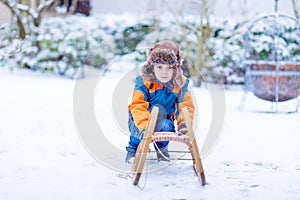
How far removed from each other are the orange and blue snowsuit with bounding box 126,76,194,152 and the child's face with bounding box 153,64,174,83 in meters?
0.05

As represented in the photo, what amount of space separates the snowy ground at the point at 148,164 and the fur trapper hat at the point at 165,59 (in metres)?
0.53

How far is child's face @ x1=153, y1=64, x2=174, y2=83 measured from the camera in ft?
7.63

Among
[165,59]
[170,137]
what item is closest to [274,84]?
[165,59]

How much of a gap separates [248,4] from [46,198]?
731 cm

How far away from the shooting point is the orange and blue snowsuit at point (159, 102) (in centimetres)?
233

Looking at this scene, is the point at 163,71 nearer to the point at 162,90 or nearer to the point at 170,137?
the point at 162,90

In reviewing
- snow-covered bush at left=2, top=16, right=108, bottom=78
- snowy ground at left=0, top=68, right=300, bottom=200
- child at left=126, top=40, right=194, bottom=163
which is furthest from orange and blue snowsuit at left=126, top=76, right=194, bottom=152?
snow-covered bush at left=2, top=16, right=108, bottom=78

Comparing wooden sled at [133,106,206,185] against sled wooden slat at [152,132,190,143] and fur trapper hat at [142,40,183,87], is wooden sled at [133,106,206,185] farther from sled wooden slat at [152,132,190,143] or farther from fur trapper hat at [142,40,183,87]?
fur trapper hat at [142,40,183,87]

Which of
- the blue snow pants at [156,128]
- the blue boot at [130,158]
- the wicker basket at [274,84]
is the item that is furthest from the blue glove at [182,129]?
the wicker basket at [274,84]

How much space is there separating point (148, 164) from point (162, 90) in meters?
0.52

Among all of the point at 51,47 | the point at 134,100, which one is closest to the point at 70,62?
the point at 51,47

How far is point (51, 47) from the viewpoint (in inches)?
291

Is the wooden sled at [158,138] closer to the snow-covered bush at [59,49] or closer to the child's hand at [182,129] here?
the child's hand at [182,129]

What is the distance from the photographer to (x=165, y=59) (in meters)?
2.31
